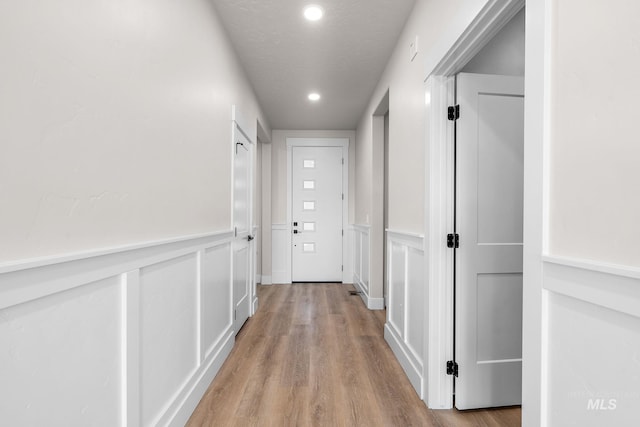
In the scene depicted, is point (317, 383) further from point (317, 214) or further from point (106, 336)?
point (317, 214)

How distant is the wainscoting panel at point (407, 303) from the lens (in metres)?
2.11

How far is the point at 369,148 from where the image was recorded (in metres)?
4.10

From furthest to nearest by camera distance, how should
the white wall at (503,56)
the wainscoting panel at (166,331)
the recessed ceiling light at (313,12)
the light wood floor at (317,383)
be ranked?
the recessed ceiling light at (313,12) < the white wall at (503,56) < the light wood floor at (317,383) < the wainscoting panel at (166,331)

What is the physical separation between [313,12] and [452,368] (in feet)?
7.67

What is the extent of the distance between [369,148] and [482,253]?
244 cm

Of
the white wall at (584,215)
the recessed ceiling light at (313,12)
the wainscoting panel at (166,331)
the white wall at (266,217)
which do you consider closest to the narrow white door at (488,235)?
the white wall at (584,215)

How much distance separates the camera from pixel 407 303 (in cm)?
242

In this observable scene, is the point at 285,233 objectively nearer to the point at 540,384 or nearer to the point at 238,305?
the point at 238,305

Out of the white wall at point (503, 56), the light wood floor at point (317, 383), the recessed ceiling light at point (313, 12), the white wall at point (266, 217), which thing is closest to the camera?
the light wood floor at point (317, 383)

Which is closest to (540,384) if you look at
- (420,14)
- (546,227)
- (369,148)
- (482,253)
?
(546,227)

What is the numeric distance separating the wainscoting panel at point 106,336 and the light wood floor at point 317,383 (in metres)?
0.27

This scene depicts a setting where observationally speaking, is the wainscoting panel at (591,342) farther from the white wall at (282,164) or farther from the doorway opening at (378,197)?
the white wall at (282,164)

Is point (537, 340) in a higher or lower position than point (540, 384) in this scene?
higher

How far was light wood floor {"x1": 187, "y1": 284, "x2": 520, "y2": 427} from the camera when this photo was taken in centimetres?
179
